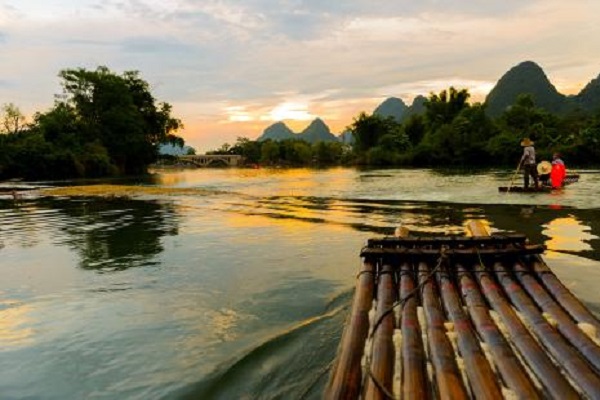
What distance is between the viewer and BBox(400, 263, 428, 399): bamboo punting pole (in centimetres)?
337

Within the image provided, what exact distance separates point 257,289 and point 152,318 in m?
1.85

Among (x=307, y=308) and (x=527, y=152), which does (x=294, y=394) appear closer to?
(x=307, y=308)

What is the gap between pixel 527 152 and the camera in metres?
21.4

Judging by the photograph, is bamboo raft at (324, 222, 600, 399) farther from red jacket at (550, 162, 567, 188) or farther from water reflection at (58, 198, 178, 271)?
red jacket at (550, 162, 567, 188)

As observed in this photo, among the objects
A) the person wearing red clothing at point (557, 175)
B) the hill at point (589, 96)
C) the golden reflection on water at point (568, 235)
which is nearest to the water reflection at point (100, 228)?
the golden reflection on water at point (568, 235)

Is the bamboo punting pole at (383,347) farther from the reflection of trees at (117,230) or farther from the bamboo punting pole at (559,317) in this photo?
the reflection of trees at (117,230)

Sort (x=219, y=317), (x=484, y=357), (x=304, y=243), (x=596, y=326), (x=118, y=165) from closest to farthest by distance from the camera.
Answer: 1. (x=484, y=357)
2. (x=596, y=326)
3. (x=219, y=317)
4. (x=304, y=243)
5. (x=118, y=165)

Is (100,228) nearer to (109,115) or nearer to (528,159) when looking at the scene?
(528,159)

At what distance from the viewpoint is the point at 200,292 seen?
7.98 meters

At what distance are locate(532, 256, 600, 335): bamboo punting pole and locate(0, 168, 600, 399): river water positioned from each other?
1.49 meters

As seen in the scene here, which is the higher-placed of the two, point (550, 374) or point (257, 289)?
point (550, 374)

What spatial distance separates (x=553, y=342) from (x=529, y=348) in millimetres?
245

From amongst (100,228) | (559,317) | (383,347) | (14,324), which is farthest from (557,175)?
(14,324)

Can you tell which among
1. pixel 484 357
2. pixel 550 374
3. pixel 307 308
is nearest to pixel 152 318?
pixel 307 308
